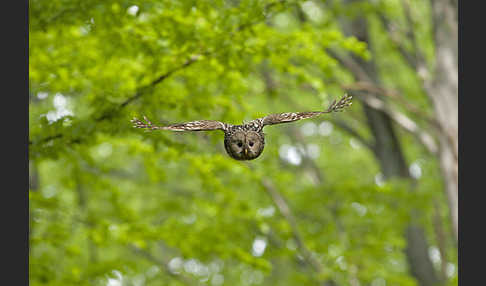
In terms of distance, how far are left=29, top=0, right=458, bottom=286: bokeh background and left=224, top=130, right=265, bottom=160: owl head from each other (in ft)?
2.63

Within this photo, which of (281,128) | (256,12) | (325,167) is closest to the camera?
(256,12)

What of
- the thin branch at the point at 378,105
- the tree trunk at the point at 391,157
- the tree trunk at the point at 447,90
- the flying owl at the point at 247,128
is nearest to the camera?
the flying owl at the point at 247,128

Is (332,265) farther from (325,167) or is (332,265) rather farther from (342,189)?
(325,167)

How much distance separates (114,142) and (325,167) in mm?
9440

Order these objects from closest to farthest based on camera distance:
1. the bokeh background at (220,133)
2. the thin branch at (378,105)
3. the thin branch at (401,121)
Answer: the bokeh background at (220,133) < the thin branch at (401,121) < the thin branch at (378,105)

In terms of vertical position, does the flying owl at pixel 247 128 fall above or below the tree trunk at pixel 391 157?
below

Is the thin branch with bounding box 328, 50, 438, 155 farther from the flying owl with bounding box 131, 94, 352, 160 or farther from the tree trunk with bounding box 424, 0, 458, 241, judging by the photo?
the flying owl with bounding box 131, 94, 352, 160

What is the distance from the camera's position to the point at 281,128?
393 inches

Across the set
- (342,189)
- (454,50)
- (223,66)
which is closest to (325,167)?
(342,189)

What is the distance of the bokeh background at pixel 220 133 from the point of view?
412 centimetres

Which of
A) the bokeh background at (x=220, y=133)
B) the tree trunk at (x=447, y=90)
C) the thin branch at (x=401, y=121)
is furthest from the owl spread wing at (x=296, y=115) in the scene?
the thin branch at (x=401, y=121)

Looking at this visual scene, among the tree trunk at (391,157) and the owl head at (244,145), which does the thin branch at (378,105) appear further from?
the owl head at (244,145)

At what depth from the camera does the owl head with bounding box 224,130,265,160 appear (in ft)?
6.72

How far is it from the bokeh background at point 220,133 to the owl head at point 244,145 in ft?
2.63
